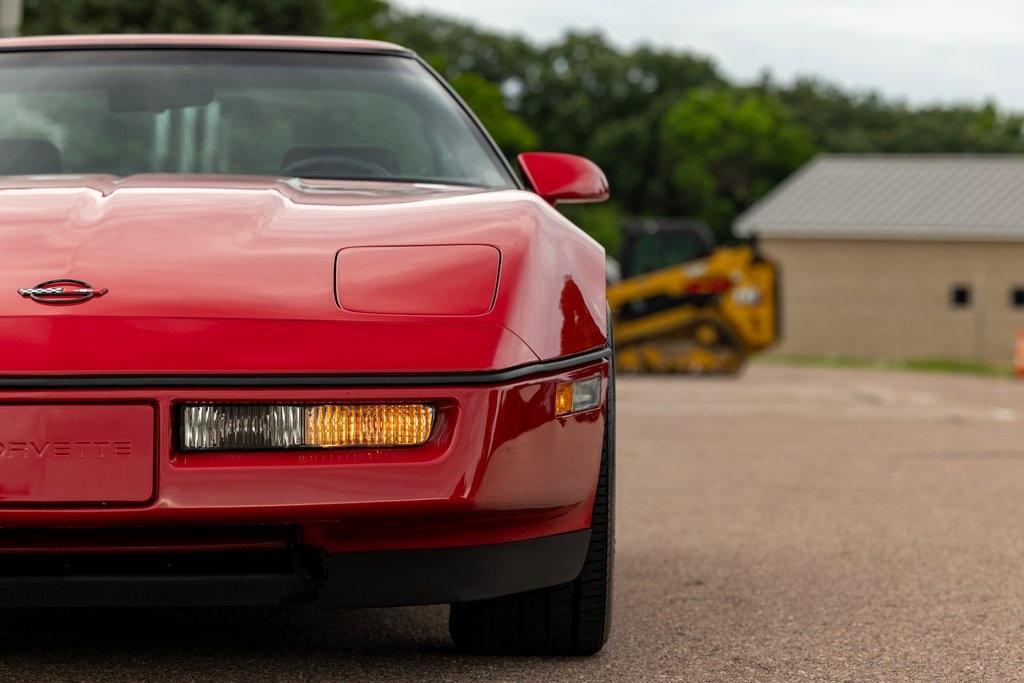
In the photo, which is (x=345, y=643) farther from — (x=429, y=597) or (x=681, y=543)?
(x=681, y=543)

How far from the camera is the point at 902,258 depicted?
49.8 meters

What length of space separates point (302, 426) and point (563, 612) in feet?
3.02

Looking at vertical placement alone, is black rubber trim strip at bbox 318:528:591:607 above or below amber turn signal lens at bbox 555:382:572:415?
below

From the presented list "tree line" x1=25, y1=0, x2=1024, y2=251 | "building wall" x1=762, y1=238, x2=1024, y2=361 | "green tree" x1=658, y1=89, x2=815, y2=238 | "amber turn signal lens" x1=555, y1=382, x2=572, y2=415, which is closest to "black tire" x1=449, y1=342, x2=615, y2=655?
"amber turn signal lens" x1=555, y1=382, x2=572, y2=415

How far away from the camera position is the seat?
3.96 metres

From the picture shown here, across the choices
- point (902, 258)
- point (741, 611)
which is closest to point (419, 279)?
point (741, 611)

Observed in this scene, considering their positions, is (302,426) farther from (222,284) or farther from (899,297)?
(899,297)

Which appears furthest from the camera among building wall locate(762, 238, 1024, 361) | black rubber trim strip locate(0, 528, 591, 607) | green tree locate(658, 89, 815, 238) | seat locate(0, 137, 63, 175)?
green tree locate(658, 89, 815, 238)

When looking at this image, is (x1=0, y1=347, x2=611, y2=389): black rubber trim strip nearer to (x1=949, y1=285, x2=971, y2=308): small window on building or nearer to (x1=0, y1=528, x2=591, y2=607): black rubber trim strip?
(x1=0, y1=528, x2=591, y2=607): black rubber trim strip

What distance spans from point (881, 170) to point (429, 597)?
165 feet

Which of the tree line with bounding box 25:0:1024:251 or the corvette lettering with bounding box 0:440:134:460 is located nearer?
the corvette lettering with bounding box 0:440:134:460

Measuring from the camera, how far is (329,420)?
2908mm

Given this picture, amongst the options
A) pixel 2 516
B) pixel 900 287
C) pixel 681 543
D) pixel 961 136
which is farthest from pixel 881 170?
pixel 2 516

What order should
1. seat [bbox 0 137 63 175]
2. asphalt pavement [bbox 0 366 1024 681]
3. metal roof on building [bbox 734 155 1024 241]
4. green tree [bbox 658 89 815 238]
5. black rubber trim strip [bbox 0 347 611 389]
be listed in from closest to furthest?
black rubber trim strip [bbox 0 347 611 389] → asphalt pavement [bbox 0 366 1024 681] → seat [bbox 0 137 63 175] → metal roof on building [bbox 734 155 1024 241] → green tree [bbox 658 89 815 238]
